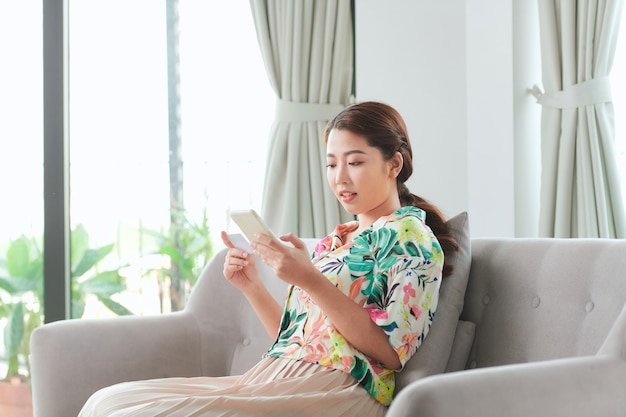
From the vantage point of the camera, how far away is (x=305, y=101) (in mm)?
3486

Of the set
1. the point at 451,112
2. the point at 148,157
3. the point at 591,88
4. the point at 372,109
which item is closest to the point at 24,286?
the point at 148,157

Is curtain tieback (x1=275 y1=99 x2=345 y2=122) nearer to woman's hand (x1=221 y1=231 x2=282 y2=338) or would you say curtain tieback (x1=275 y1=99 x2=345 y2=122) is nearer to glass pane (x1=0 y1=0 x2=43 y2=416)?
glass pane (x1=0 y1=0 x2=43 y2=416)

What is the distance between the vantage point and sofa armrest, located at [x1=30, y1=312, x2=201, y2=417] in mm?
2158

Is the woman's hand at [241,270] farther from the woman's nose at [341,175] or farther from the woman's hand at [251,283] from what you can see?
the woman's nose at [341,175]

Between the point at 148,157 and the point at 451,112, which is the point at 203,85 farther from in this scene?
the point at 451,112

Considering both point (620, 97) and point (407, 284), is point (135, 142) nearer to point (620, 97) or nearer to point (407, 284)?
point (620, 97)

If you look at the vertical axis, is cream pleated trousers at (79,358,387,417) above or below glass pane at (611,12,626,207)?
below

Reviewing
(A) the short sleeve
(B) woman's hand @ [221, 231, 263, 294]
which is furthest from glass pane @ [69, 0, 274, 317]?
(A) the short sleeve

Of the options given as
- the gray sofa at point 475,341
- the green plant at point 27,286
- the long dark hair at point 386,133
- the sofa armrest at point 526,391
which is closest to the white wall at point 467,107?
the gray sofa at point 475,341

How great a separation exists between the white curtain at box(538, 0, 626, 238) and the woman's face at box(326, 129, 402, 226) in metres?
1.19

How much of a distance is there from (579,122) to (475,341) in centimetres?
131

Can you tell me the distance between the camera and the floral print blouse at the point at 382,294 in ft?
5.38

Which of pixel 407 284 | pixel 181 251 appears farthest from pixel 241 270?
pixel 181 251

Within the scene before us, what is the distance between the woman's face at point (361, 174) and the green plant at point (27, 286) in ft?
6.95
